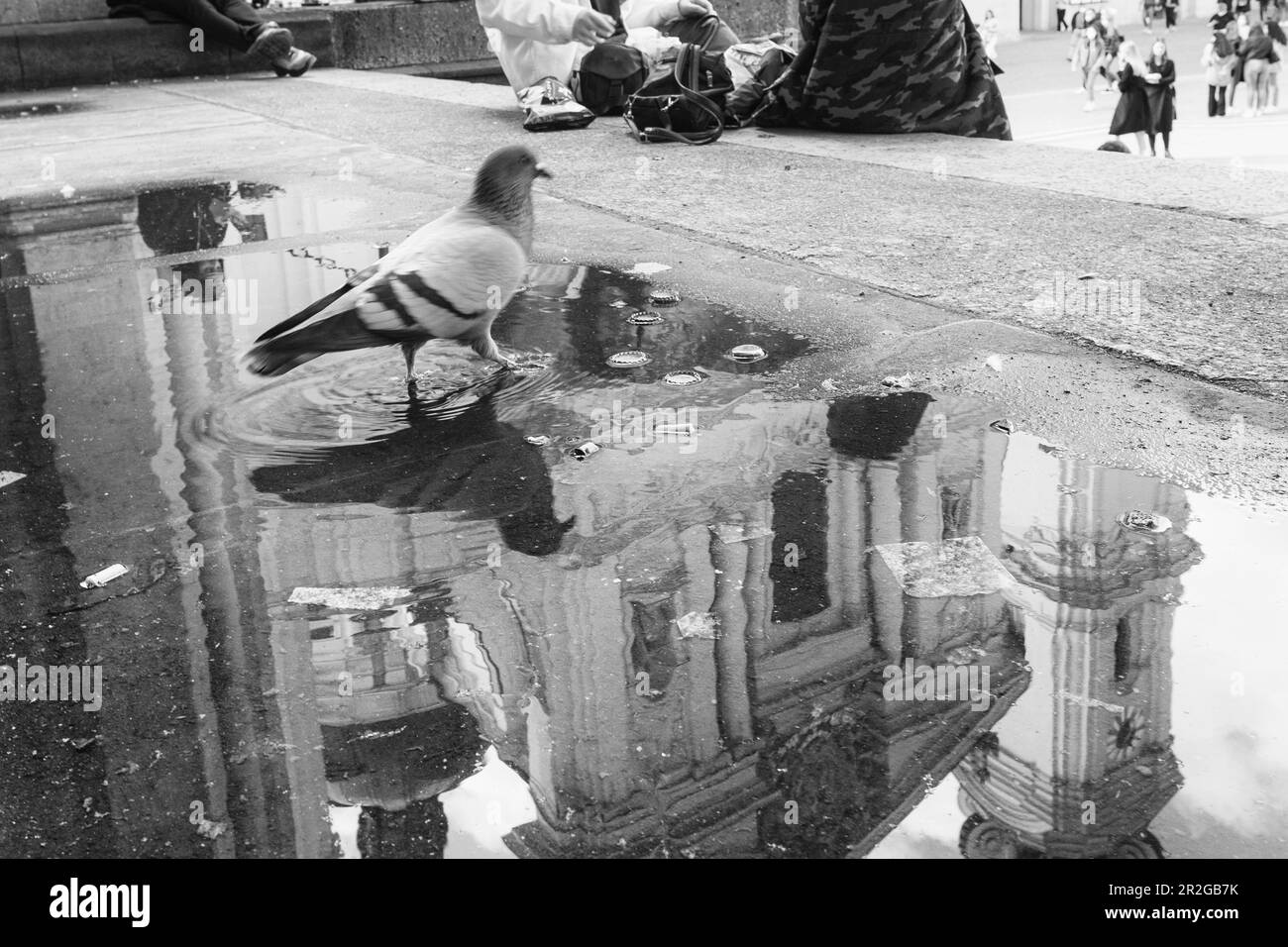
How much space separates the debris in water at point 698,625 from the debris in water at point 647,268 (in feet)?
8.68

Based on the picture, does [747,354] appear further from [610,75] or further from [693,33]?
[693,33]

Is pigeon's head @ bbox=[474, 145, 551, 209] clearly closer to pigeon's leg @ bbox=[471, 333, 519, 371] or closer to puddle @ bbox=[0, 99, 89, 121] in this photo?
pigeon's leg @ bbox=[471, 333, 519, 371]

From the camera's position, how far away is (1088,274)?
14.2ft

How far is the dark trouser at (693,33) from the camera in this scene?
943 centimetres

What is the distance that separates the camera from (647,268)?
16.0ft

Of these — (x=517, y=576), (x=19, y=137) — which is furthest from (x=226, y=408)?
(x=19, y=137)

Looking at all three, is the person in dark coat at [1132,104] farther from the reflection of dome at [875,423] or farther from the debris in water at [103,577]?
the debris in water at [103,577]

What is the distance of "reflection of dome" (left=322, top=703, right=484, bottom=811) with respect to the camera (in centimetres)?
191

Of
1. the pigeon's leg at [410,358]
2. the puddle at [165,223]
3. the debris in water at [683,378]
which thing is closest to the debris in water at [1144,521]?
the debris in water at [683,378]

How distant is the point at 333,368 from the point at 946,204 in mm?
3078

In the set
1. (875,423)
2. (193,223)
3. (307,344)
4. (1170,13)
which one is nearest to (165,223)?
(193,223)

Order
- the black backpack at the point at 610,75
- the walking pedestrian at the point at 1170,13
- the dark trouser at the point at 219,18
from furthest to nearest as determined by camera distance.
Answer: the walking pedestrian at the point at 1170,13
the dark trouser at the point at 219,18
the black backpack at the point at 610,75

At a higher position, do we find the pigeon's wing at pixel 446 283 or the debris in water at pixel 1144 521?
the pigeon's wing at pixel 446 283

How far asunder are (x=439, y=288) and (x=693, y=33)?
6775 mm
